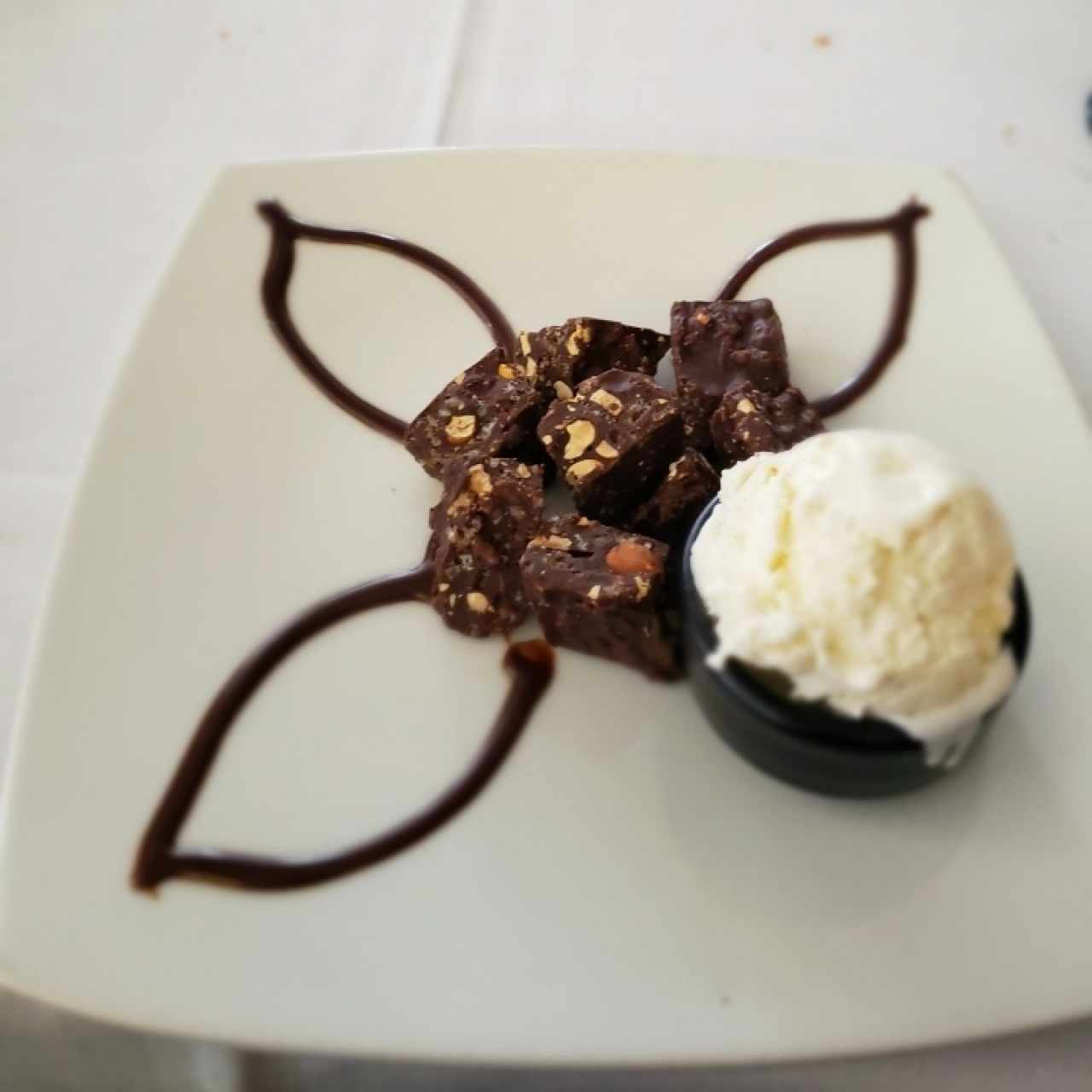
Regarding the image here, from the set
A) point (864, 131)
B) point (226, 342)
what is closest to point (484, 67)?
point (864, 131)

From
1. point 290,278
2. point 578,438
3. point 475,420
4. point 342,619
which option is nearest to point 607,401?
point 578,438

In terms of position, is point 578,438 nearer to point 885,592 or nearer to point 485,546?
point 485,546

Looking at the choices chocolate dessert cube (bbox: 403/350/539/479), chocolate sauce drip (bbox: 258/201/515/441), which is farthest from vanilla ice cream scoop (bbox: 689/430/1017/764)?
chocolate sauce drip (bbox: 258/201/515/441)

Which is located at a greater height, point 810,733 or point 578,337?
point 578,337

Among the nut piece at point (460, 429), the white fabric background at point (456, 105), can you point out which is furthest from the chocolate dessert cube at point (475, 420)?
the white fabric background at point (456, 105)

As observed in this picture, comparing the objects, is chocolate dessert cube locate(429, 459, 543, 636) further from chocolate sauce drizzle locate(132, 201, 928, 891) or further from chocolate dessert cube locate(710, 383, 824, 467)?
chocolate dessert cube locate(710, 383, 824, 467)

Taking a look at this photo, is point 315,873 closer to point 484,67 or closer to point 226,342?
point 226,342
